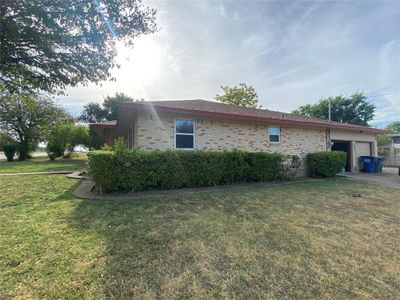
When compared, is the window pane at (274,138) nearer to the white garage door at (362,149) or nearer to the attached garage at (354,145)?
the attached garage at (354,145)

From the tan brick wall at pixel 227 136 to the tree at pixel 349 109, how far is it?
23.1 metres

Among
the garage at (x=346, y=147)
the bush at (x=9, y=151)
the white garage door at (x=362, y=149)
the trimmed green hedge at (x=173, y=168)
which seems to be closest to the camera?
the trimmed green hedge at (x=173, y=168)

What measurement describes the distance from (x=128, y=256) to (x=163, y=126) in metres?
6.27

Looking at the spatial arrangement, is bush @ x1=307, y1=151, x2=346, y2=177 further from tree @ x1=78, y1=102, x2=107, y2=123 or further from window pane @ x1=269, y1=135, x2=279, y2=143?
tree @ x1=78, y1=102, x2=107, y2=123

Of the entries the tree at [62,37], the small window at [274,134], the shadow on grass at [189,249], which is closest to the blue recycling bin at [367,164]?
the small window at [274,134]

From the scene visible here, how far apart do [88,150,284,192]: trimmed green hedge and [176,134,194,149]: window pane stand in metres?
1.46

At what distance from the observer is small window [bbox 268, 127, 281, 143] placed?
11.3 metres

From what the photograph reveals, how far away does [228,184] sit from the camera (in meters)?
8.55

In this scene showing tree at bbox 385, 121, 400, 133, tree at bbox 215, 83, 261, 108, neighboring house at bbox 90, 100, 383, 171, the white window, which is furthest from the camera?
tree at bbox 385, 121, 400, 133

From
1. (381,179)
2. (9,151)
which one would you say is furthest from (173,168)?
(9,151)

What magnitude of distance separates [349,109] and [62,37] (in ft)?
121

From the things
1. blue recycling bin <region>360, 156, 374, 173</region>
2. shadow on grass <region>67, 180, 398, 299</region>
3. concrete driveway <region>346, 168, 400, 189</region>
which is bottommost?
shadow on grass <region>67, 180, 398, 299</region>

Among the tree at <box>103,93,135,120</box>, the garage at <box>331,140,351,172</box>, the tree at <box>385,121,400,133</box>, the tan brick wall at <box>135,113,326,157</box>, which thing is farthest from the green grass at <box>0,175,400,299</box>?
the tree at <box>385,121,400,133</box>

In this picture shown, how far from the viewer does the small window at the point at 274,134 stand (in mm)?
11328
